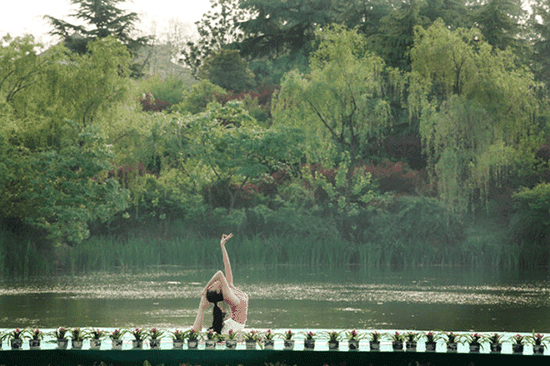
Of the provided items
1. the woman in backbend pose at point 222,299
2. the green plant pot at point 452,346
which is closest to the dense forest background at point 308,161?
the woman in backbend pose at point 222,299

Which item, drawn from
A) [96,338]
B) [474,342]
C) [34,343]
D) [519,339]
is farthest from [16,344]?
[519,339]

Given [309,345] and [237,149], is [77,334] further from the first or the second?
[237,149]

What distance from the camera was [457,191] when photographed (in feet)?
107

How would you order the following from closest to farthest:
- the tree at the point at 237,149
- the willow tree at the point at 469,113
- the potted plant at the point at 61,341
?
the potted plant at the point at 61,341, the willow tree at the point at 469,113, the tree at the point at 237,149

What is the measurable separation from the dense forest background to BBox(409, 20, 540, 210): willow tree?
0.24 ft

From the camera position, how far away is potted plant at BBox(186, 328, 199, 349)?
9.16 meters

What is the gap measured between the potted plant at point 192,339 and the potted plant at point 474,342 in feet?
9.79

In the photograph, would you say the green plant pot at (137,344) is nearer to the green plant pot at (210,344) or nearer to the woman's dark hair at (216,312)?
the green plant pot at (210,344)

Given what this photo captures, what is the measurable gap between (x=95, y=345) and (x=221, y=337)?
4.58 ft

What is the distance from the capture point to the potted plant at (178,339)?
918 cm

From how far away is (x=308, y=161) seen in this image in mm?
35375

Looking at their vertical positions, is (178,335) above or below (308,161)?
below

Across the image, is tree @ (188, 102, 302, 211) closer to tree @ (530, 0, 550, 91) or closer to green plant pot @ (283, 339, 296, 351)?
tree @ (530, 0, 550, 91)

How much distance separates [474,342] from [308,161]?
26.5 m
